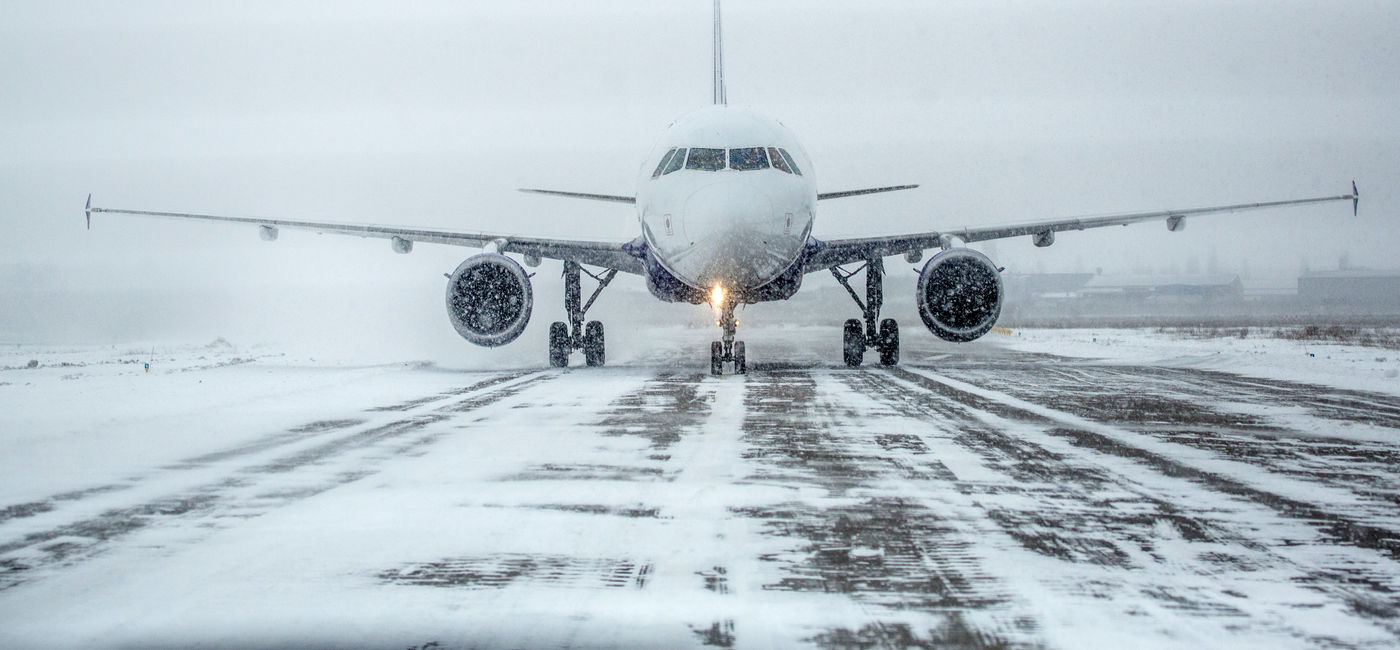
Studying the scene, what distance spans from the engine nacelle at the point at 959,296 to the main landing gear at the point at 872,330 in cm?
166

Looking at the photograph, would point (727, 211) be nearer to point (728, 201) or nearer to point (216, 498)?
point (728, 201)

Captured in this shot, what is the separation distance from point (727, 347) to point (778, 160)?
3.13m

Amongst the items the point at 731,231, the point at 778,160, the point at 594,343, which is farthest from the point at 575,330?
the point at 731,231

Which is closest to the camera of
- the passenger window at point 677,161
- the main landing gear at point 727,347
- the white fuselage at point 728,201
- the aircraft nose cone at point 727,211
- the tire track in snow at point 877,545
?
the tire track in snow at point 877,545

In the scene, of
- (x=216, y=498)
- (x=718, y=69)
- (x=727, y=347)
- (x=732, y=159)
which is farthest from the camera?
(x=718, y=69)

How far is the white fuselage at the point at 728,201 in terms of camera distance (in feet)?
39.3

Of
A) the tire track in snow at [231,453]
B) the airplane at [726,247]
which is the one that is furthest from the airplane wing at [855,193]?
the tire track in snow at [231,453]

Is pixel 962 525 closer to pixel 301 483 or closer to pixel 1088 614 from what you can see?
pixel 1088 614

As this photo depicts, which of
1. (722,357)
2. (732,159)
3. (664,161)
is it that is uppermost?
(664,161)

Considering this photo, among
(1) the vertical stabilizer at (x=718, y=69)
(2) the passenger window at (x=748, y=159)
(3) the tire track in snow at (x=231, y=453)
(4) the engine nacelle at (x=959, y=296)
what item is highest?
(1) the vertical stabilizer at (x=718, y=69)

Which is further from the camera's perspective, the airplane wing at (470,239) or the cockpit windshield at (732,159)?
the airplane wing at (470,239)

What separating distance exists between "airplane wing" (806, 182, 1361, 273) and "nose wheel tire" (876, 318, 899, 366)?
4.26 feet

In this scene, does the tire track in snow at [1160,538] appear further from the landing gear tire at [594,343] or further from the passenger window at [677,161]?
the landing gear tire at [594,343]

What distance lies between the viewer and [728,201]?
11.8m
